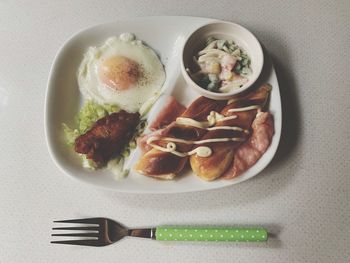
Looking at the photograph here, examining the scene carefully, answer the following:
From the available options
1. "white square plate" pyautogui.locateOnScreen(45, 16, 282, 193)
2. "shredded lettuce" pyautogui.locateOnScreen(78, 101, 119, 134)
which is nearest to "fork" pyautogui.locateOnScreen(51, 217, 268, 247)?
"white square plate" pyautogui.locateOnScreen(45, 16, 282, 193)

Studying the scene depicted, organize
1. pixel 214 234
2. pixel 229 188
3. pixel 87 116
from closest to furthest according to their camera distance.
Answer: pixel 214 234 → pixel 229 188 → pixel 87 116

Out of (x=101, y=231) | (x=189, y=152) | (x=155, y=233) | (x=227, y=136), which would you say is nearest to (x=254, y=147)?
(x=227, y=136)

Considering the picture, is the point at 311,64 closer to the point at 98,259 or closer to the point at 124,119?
the point at 124,119

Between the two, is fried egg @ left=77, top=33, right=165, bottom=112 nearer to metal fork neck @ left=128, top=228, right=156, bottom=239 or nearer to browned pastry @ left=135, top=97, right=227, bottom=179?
browned pastry @ left=135, top=97, right=227, bottom=179

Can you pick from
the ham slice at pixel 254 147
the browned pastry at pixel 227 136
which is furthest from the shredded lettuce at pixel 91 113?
the ham slice at pixel 254 147

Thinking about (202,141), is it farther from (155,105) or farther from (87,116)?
(87,116)
